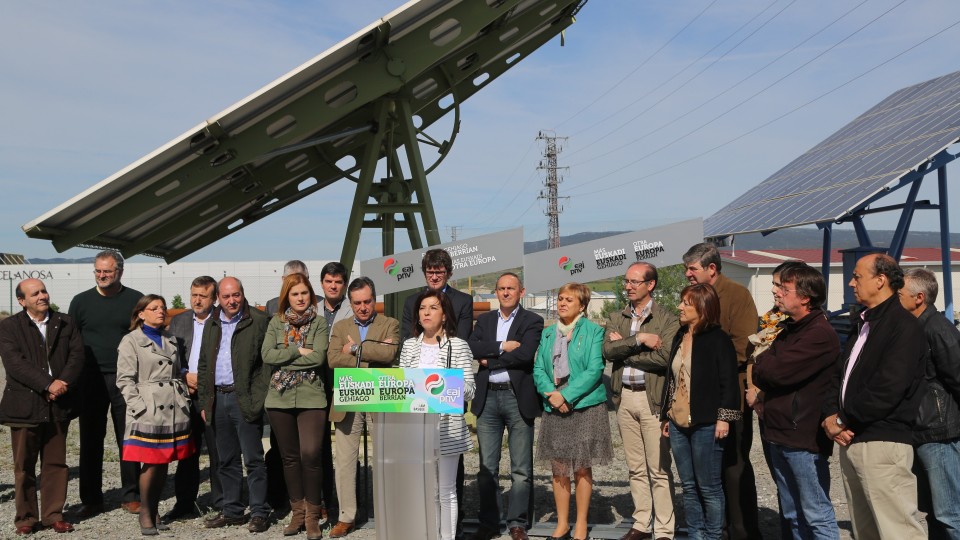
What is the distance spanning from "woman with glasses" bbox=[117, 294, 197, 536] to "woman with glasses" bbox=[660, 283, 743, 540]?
3714mm

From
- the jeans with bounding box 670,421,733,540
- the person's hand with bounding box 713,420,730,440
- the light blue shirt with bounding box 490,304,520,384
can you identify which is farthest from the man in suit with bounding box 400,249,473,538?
the person's hand with bounding box 713,420,730,440

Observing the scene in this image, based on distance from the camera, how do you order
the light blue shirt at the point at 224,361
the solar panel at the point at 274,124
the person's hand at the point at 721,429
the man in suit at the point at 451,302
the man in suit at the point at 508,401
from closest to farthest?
1. the person's hand at the point at 721,429
2. the man in suit at the point at 508,401
3. the man in suit at the point at 451,302
4. the light blue shirt at the point at 224,361
5. the solar panel at the point at 274,124

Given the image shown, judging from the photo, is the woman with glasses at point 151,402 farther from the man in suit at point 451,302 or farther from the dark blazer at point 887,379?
the dark blazer at point 887,379

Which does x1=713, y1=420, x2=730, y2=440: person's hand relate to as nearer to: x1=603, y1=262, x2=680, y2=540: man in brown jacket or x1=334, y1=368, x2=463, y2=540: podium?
x1=603, y1=262, x2=680, y2=540: man in brown jacket

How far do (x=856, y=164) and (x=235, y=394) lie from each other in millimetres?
13823

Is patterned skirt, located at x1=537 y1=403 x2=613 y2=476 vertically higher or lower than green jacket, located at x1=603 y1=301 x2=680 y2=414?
lower

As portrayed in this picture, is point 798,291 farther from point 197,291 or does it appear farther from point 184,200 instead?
point 184,200

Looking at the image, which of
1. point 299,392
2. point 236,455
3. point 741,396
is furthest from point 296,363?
point 741,396

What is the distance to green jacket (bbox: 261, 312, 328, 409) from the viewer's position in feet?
20.2

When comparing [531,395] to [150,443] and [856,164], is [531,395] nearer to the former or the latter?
[150,443]

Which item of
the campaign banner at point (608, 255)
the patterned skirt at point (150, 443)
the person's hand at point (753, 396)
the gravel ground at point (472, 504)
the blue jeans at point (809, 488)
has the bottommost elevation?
the gravel ground at point (472, 504)

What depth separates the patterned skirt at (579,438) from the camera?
5805mm

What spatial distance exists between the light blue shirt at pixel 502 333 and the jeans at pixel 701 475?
1254 mm

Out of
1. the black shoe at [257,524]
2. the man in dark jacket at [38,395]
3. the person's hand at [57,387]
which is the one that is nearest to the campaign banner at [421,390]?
the black shoe at [257,524]
